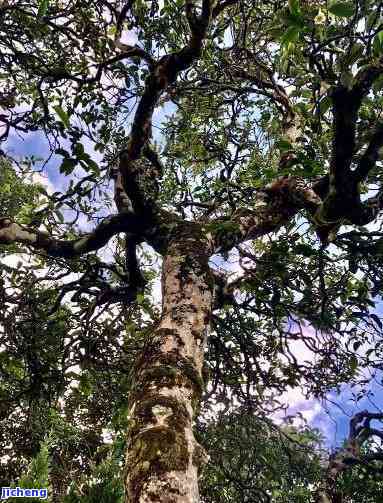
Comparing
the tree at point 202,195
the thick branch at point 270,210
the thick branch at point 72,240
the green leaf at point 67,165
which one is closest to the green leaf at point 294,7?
the tree at point 202,195

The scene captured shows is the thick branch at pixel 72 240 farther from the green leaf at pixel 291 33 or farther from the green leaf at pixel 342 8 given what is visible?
the green leaf at pixel 342 8

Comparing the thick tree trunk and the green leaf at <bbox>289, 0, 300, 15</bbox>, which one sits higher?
the green leaf at <bbox>289, 0, 300, 15</bbox>

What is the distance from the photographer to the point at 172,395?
2.26 meters

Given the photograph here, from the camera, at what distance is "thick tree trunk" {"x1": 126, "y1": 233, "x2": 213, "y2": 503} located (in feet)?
5.94

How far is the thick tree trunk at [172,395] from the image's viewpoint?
181 centimetres

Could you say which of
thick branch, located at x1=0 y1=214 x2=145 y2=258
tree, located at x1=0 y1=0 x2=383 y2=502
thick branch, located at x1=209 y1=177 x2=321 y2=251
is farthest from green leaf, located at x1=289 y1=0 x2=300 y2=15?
thick branch, located at x1=0 y1=214 x2=145 y2=258

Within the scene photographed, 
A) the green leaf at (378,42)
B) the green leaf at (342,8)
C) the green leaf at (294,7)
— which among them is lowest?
the green leaf at (378,42)

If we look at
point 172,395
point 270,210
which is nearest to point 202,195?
point 270,210

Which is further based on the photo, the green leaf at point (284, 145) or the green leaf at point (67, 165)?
the green leaf at point (67, 165)

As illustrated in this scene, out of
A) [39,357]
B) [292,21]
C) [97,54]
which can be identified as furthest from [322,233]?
[39,357]

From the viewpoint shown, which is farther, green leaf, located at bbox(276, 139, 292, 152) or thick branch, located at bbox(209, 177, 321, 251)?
thick branch, located at bbox(209, 177, 321, 251)

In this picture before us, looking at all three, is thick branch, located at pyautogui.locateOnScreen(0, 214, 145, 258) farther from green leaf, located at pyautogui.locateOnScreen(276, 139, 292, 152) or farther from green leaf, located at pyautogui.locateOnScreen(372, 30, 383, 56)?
green leaf, located at pyautogui.locateOnScreen(372, 30, 383, 56)

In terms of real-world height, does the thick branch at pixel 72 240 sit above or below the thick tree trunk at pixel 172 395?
above

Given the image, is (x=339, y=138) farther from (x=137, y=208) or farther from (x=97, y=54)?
(x=97, y=54)
